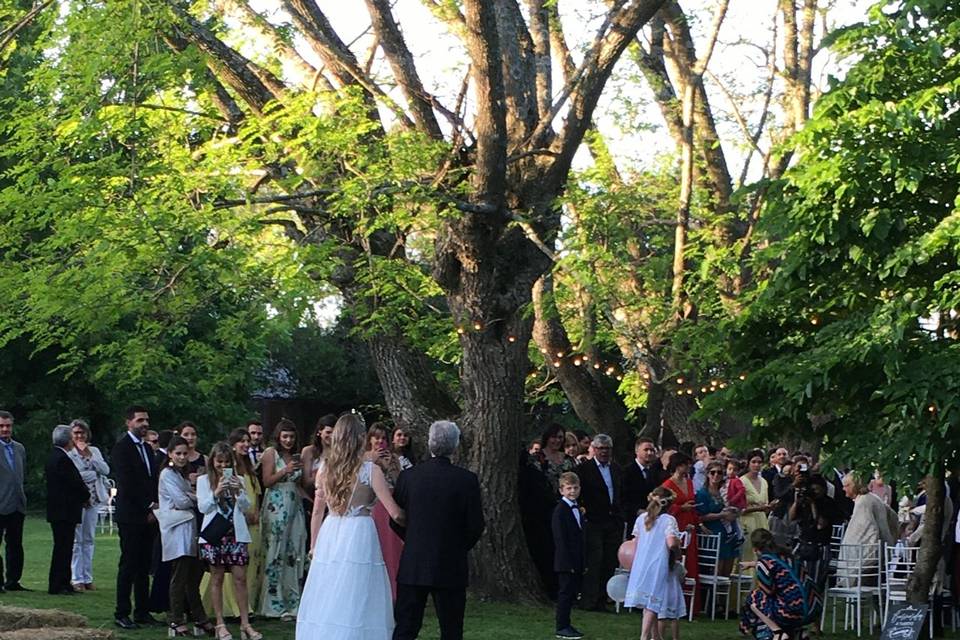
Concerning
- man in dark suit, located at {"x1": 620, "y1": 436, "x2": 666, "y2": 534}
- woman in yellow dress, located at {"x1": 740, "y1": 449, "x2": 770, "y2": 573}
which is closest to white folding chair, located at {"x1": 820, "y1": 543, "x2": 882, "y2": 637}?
woman in yellow dress, located at {"x1": 740, "y1": 449, "x2": 770, "y2": 573}

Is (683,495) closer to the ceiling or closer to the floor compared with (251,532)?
closer to the ceiling

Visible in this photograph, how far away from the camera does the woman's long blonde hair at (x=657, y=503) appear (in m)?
13.5

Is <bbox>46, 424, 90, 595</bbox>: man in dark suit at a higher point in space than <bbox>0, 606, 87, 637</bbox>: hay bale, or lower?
higher

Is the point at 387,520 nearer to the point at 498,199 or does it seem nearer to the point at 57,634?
the point at 57,634

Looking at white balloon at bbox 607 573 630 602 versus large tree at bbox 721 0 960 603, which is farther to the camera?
white balloon at bbox 607 573 630 602

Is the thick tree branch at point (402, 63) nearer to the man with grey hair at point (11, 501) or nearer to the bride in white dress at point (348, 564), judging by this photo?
the man with grey hair at point (11, 501)

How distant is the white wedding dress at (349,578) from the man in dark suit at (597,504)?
19.9ft

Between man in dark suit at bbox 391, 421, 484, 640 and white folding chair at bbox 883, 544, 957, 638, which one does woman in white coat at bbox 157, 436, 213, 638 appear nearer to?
man in dark suit at bbox 391, 421, 484, 640

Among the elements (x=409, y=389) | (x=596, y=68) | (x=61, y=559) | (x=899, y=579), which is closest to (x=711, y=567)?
(x=899, y=579)

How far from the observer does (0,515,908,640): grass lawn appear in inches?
564

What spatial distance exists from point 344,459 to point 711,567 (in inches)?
311

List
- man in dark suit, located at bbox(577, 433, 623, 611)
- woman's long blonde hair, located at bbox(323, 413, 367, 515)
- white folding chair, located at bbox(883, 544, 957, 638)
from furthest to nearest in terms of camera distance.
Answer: man in dark suit, located at bbox(577, 433, 623, 611)
white folding chair, located at bbox(883, 544, 957, 638)
woman's long blonde hair, located at bbox(323, 413, 367, 515)

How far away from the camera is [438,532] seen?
1084 centimetres

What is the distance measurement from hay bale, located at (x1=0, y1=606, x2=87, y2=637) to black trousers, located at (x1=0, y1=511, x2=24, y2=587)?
4.57 meters
